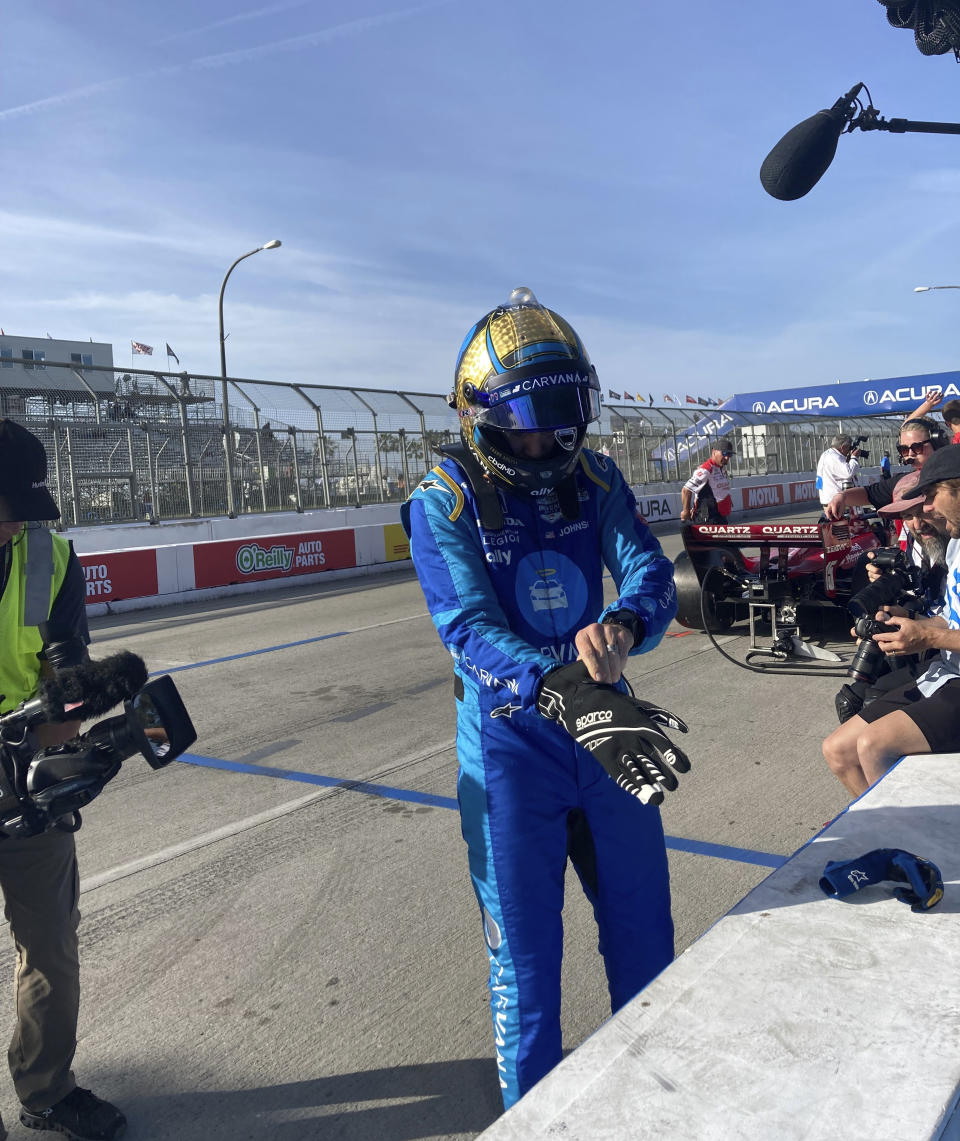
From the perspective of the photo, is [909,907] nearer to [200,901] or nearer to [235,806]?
[200,901]

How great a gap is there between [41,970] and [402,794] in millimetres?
2558

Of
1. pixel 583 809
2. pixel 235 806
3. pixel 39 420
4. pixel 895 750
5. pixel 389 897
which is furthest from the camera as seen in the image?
pixel 39 420

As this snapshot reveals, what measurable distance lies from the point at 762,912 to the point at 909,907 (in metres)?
0.32

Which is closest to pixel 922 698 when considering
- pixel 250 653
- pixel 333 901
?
pixel 333 901

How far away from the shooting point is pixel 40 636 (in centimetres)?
232

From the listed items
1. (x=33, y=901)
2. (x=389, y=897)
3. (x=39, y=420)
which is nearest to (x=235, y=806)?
(x=389, y=897)

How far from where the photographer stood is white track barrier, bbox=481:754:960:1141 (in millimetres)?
1291

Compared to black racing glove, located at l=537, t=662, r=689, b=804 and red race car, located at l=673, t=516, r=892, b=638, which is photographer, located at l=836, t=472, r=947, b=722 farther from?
red race car, located at l=673, t=516, r=892, b=638

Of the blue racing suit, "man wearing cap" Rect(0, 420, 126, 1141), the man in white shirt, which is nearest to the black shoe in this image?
"man wearing cap" Rect(0, 420, 126, 1141)

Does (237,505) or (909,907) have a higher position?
(237,505)

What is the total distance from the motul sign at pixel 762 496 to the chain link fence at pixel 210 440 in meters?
6.74

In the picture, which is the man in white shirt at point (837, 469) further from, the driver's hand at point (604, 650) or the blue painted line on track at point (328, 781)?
the driver's hand at point (604, 650)

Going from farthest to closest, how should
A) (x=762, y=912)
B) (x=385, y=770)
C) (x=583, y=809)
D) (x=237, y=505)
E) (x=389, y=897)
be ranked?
1. (x=237, y=505)
2. (x=385, y=770)
3. (x=389, y=897)
4. (x=583, y=809)
5. (x=762, y=912)

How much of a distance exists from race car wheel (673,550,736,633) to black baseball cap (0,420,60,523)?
6.27 meters
